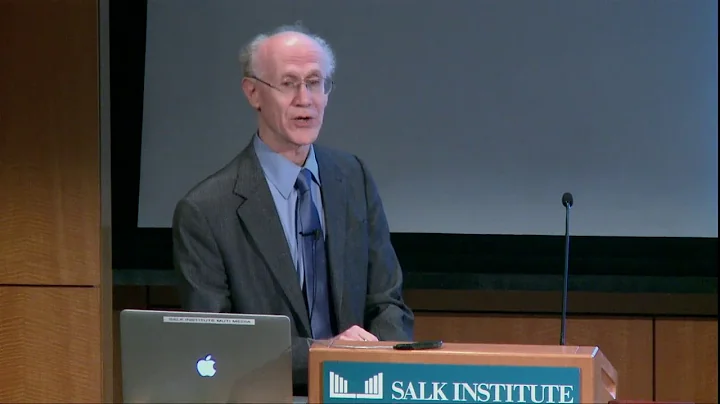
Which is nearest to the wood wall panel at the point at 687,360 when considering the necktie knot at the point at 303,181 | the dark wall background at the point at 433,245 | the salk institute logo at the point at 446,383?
the dark wall background at the point at 433,245

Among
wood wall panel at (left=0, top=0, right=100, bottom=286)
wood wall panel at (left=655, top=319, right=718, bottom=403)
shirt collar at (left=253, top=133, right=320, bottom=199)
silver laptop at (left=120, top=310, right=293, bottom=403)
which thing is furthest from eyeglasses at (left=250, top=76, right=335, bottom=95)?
wood wall panel at (left=655, top=319, right=718, bottom=403)

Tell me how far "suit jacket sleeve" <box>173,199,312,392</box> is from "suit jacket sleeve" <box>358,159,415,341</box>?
466 mm

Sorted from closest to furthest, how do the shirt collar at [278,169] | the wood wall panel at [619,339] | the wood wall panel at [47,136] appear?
the shirt collar at [278,169] < the wood wall panel at [47,136] < the wood wall panel at [619,339]

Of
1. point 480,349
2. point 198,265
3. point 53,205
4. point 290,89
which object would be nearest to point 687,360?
point 290,89

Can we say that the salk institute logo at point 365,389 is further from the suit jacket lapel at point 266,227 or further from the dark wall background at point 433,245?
the dark wall background at point 433,245

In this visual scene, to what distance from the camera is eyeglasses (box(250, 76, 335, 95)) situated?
336cm

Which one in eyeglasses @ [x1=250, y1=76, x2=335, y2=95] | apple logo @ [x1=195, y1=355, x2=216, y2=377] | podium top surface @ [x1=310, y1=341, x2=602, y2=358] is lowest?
apple logo @ [x1=195, y1=355, x2=216, y2=377]

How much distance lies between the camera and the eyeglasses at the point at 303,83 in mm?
3357

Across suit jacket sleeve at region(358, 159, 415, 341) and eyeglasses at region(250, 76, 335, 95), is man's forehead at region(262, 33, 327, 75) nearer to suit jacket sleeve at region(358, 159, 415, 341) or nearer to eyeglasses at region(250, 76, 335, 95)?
eyeglasses at region(250, 76, 335, 95)

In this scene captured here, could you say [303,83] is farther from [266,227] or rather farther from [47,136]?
[47,136]

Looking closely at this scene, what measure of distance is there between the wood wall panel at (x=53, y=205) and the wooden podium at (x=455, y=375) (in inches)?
85.0

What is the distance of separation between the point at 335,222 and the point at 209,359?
3.90 ft

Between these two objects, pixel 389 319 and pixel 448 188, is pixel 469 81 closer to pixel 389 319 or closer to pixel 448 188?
pixel 448 188

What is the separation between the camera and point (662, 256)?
4203 millimetres
